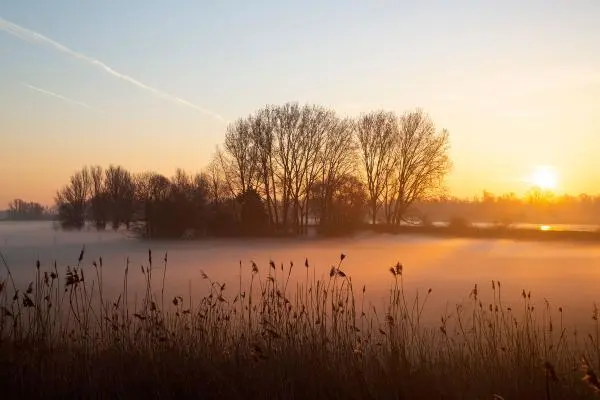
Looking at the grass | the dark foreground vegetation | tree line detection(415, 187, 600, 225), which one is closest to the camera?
the grass

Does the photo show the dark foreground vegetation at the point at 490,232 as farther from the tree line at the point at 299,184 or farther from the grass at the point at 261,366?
the grass at the point at 261,366

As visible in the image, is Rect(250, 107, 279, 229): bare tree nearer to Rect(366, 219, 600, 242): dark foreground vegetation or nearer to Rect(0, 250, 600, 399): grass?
Rect(366, 219, 600, 242): dark foreground vegetation

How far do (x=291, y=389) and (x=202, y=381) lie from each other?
0.92 metres

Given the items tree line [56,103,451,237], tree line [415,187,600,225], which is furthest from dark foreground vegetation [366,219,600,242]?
tree line [415,187,600,225]

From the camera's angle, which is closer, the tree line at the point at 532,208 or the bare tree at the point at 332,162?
the bare tree at the point at 332,162

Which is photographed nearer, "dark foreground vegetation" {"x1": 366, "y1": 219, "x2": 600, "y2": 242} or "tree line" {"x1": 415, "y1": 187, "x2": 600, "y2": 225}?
"dark foreground vegetation" {"x1": 366, "y1": 219, "x2": 600, "y2": 242}

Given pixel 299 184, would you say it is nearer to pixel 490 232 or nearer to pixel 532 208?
pixel 490 232

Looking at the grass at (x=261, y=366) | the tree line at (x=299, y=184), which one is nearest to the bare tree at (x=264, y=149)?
the tree line at (x=299, y=184)

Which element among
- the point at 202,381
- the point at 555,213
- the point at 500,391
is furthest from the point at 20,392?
the point at 555,213

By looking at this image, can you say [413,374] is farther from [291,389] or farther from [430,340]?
[430,340]

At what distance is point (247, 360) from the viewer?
19.2 ft

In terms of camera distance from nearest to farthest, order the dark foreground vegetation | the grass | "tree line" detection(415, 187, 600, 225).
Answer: the grass
the dark foreground vegetation
"tree line" detection(415, 187, 600, 225)

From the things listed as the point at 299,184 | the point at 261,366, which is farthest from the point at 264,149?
the point at 261,366

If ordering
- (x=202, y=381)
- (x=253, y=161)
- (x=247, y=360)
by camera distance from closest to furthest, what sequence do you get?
(x=202, y=381), (x=247, y=360), (x=253, y=161)
